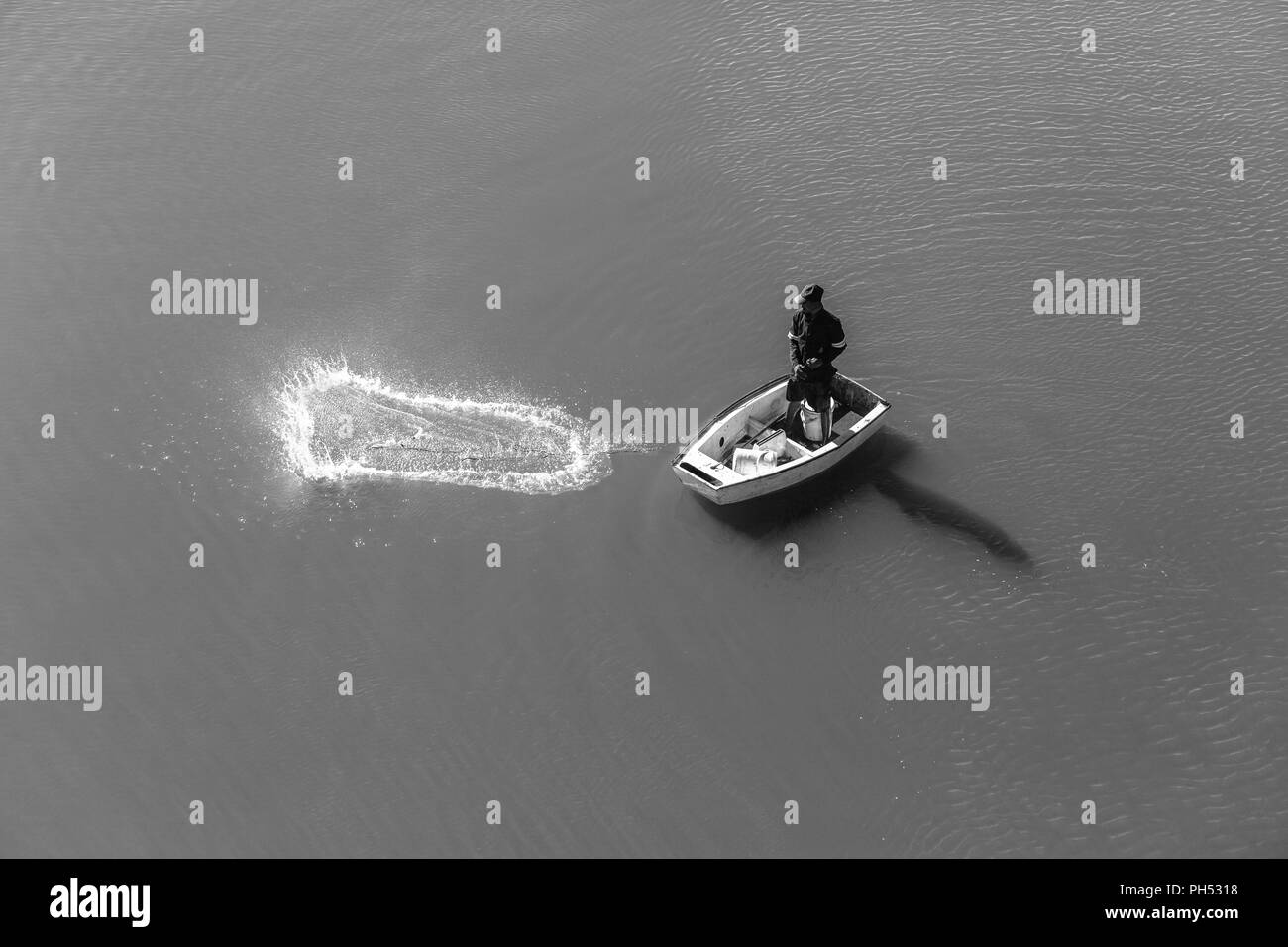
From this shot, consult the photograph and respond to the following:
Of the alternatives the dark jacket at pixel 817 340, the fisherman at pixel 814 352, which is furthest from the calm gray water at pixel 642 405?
the dark jacket at pixel 817 340

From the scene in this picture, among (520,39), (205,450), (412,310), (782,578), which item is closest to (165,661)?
(205,450)

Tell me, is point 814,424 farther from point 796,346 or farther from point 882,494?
point 882,494

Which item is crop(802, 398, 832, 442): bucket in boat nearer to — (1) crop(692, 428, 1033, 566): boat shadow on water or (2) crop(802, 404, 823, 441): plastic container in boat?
(2) crop(802, 404, 823, 441): plastic container in boat

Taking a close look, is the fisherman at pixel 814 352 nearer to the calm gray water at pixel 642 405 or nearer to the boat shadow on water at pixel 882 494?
the boat shadow on water at pixel 882 494

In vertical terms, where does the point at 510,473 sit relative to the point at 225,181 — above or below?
below

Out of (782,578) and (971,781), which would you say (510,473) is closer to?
(782,578)

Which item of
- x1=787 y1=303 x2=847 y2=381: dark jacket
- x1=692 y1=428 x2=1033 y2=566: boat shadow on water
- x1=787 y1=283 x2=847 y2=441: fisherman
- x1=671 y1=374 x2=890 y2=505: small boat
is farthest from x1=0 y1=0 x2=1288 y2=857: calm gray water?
x1=787 y1=303 x2=847 y2=381: dark jacket
